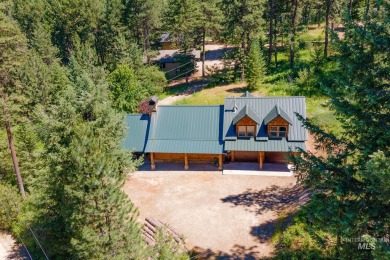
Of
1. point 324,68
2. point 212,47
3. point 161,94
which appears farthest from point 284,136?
point 212,47

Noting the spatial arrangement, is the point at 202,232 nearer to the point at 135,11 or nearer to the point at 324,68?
the point at 324,68

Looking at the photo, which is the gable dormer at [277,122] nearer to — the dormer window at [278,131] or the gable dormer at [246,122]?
the dormer window at [278,131]

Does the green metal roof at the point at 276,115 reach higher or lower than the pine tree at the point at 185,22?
lower

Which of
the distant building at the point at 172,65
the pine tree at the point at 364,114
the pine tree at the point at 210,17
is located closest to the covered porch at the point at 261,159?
the pine tree at the point at 364,114

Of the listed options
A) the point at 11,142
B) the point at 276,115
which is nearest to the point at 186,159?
the point at 276,115

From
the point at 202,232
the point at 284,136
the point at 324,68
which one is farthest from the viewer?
the point at 324,68

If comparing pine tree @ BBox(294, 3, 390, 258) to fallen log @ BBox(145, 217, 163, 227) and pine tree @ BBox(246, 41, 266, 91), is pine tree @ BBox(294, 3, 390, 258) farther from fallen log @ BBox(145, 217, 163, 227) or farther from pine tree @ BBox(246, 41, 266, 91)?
pine tree @ BBox(246, 41, 266, 91)
